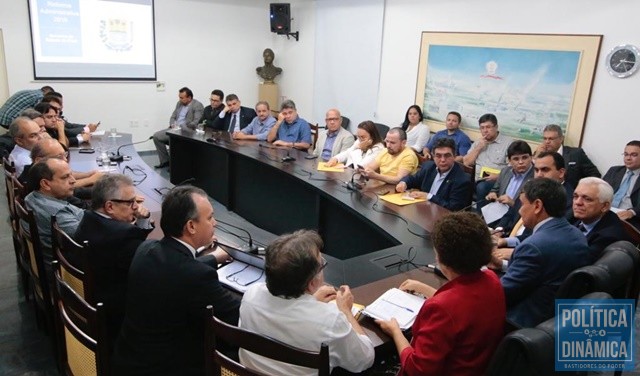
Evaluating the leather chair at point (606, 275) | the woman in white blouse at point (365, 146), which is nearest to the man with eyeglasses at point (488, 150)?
the woman in white blouse at point (365, 146)

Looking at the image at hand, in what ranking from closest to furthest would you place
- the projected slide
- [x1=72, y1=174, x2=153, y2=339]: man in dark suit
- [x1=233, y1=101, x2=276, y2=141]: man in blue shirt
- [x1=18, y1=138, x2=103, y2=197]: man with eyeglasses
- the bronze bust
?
[x1=72, y1=174, x2=153, y2=339]: man in dark suit → [x1=18, y1=138, x2=103, y2=197]: man with eyeglasses → [x1=233, y1=101, x2=276, y2=141]: man in blue shirt → the projected slide → the bronze bust

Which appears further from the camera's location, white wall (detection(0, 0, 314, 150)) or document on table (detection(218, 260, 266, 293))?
white wall (detection(0, 0, 314, 150))

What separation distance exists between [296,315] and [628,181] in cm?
384

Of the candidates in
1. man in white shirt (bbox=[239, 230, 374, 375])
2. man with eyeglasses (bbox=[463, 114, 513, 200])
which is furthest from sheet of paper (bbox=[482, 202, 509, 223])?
man in white shirt (bbox=[239, 230, 374, 375])

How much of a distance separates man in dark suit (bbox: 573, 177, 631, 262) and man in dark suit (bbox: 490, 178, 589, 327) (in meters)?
0.48

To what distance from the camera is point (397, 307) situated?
75.3 inches

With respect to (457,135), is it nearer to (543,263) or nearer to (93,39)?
(543,263)

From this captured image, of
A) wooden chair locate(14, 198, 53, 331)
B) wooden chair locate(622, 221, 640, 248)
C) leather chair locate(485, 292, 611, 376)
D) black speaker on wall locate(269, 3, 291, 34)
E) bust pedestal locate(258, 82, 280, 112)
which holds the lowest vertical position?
wooden chair locate(14, 198, 53, 331)

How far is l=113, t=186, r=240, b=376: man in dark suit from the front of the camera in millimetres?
1692

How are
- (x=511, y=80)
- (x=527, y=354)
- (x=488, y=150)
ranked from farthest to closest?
(x=488, y=150)
(x=511, y=80)
(x=527, y=354)

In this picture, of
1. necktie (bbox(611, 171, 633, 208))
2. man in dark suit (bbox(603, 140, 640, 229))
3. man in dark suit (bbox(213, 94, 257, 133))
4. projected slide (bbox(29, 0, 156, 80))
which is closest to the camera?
man in dark suit (bbox(603, 140, 640, 229))

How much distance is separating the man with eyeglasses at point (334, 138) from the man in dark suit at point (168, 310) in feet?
11.5

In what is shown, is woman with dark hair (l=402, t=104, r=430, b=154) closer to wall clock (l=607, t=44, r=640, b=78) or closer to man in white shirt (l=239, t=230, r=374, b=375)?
wall clock (l=607, t=44, r=640, b=78)

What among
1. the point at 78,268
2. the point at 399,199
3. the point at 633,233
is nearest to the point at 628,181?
the point at 633,233
